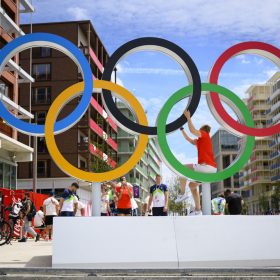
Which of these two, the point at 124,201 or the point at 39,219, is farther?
the point at 39,219

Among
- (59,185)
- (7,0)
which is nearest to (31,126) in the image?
(7,0)

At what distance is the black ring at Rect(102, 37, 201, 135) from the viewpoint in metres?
11.0

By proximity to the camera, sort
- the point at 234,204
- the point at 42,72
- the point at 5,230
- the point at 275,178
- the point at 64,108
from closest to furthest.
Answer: the point at 234,204 → the point at 5,230 → the point at 64,108 → the point at 42,72 → the point at 275,178

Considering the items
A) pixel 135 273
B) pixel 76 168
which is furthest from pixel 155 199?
pixel 135 273

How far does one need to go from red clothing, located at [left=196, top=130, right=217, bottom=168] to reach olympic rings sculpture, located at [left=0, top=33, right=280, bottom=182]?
0.42m

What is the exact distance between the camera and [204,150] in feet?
37.4

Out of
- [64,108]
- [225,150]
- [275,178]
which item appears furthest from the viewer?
[225,150]

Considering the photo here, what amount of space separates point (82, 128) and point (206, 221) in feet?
158

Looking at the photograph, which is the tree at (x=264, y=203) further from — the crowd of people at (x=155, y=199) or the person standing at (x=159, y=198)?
the person standing at (x=159, y=198)

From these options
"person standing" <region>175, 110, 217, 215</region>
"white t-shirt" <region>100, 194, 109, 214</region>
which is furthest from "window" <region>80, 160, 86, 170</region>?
"person standing" <region>175, 110, 217, 215</region>

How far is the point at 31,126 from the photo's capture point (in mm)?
11039

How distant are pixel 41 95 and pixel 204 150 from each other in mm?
47526

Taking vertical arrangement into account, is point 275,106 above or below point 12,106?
above

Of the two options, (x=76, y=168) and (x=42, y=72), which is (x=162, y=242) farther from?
(x=42, y=72)
